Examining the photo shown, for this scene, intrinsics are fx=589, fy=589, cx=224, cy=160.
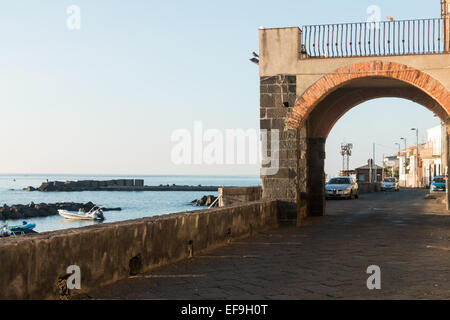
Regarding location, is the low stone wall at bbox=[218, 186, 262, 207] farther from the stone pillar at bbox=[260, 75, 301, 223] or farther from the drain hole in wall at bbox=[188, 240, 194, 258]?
the drain hole in wall at bbox=[188, 240, 194, 258]

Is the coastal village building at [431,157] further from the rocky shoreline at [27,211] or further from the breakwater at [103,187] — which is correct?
the breakwater at [103,187]

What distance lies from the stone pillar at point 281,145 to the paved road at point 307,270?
2196mm

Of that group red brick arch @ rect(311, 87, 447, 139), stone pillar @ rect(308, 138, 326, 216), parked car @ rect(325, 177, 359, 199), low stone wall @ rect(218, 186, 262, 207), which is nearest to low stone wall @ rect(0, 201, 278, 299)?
low stone wall @ rect(218, 186, 262, 207)

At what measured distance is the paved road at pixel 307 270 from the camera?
20.4 feet

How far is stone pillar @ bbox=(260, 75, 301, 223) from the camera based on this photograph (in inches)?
578

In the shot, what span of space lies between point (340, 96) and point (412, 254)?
32.2 ft

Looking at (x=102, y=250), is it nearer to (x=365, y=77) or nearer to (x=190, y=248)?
(x=190, y=248)

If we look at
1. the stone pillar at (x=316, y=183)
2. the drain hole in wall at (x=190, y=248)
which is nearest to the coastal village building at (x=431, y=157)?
the stone pillar at (x=316, y=183)

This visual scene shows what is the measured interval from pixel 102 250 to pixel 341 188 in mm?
25814

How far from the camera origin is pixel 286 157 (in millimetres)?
14695

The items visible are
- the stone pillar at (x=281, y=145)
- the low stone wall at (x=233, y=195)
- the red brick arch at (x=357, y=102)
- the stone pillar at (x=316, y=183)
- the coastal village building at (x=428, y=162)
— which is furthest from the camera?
the coastal village building at (x=428, y=162)

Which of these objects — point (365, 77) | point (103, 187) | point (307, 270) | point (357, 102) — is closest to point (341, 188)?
point (357, 102)

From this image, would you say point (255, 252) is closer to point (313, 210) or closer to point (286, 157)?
point (286, 157)

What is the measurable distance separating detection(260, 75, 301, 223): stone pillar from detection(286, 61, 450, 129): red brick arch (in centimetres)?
25
